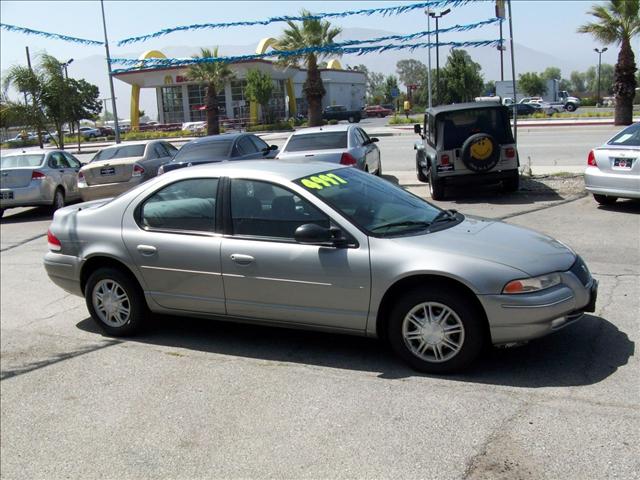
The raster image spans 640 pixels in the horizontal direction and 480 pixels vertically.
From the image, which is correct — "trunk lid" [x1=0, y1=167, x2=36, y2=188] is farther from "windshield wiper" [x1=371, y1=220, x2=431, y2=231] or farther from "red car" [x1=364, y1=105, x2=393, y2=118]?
"red car" [x1=364, y1=105, x2=393, y2=118]

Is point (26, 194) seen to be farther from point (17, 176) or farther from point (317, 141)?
point (317, 141)

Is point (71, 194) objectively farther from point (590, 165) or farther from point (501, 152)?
point (590, 165)

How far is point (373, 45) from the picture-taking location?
47.8ft

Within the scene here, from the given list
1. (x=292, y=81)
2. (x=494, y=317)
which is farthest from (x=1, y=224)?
(x=292, y=81)

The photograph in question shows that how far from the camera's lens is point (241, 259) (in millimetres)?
5148

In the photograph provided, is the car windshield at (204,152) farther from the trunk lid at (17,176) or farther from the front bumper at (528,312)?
the front bumper at (528,312)

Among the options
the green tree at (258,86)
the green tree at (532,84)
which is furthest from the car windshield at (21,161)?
the green tree at (532,84)

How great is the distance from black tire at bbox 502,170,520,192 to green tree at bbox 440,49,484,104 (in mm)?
34377

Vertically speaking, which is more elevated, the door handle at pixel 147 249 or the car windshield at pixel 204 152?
the car windshield at pixel 204 152

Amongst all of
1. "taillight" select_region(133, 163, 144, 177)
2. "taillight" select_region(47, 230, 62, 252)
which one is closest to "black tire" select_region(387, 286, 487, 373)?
"taillight" select_region(47, 230, 62, 252)

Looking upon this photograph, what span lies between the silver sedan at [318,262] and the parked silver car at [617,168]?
5527 millimetres

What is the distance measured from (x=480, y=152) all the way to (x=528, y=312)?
8035mm

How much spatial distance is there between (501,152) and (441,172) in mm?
1143

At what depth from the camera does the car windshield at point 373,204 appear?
16.4ft
